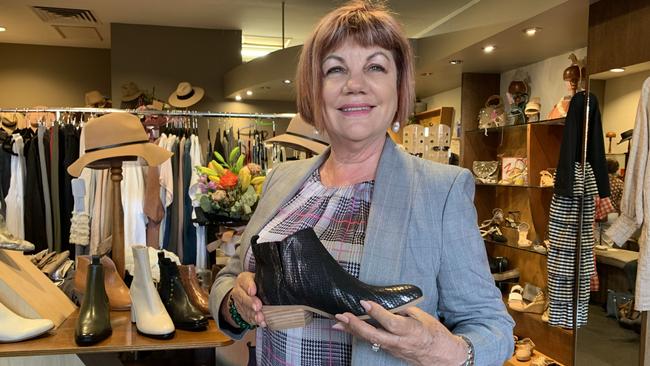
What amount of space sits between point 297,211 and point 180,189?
2417mm

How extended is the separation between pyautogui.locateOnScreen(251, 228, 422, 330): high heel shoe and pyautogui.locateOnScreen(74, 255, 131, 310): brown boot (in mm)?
943

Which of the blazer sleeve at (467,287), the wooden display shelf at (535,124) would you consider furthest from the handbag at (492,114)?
the blazer sleeve at (467,287)

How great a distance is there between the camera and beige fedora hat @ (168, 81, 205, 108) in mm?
4707

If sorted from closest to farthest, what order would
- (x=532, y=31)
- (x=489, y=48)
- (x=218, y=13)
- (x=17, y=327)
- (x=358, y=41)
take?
1. (x=358, y=41)
2. (x=17, y=327)
3. (x=532, y=31)
4. (x=489, y=48)
5. (x=218, y=13)

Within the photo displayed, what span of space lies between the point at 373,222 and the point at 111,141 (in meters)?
1.43

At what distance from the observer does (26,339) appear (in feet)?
3.97

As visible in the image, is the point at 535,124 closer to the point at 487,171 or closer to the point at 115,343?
the point at 487,171

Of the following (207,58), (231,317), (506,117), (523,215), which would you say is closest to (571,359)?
(523,215)

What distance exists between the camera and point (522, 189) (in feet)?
11.3

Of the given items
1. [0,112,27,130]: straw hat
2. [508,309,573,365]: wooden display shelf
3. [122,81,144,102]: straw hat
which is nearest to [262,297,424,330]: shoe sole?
[508,309,573,365]: wooden display shelf

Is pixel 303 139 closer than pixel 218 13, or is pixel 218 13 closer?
pixel 303 139

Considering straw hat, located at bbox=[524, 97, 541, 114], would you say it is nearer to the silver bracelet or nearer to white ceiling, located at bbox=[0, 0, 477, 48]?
→ white ceiling, located at bbox=[0, 0, 477, 48]

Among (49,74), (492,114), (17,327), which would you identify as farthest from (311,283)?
(49,74)

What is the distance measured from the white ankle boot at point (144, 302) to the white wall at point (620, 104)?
216 centimetres
